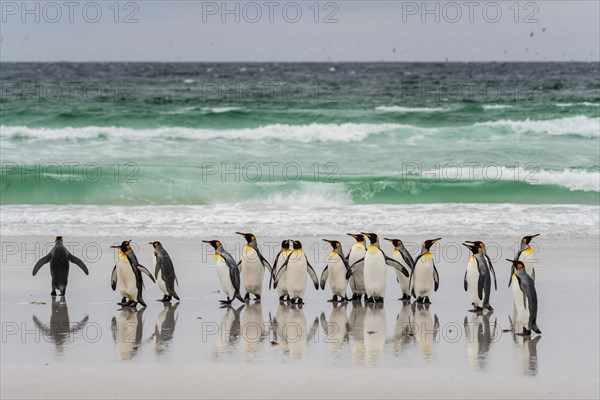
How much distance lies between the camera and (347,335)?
723 cm

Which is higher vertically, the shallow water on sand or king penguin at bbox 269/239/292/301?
king penguin at bbox 269/239/292/301

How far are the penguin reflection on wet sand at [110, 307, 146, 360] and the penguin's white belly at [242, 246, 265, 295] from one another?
995 millimetres

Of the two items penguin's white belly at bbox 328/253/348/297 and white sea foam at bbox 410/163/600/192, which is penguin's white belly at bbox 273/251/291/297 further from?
white sea foam at bbox 410/163/600/192

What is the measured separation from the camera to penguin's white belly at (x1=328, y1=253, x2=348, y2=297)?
27.9 ft

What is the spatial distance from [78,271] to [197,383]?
4.10 meters

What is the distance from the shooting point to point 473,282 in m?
8.17

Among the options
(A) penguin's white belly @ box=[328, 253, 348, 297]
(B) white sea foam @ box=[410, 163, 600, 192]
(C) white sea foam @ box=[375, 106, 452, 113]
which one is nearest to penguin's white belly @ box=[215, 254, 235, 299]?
(A) penguin's white belly @ box=[328, 253, 348, 297]

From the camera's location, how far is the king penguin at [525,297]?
7184 mm

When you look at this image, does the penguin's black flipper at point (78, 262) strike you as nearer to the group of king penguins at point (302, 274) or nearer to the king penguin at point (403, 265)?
the group of king penguins at point (302, 274)

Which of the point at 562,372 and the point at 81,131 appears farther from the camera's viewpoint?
the point at 81,131

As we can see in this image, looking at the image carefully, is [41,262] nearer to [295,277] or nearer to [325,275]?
[295,277]

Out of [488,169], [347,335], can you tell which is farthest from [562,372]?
[488,169]

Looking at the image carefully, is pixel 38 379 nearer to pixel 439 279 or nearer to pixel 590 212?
pixel 439 279

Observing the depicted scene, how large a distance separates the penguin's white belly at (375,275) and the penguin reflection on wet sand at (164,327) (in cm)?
174
